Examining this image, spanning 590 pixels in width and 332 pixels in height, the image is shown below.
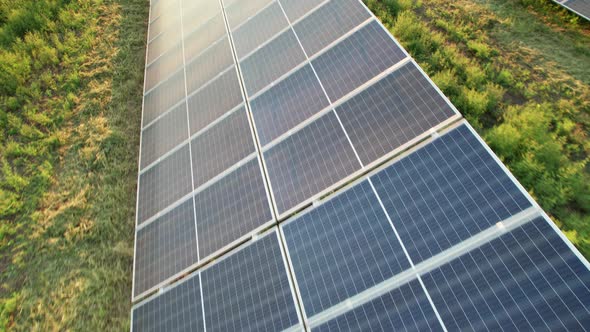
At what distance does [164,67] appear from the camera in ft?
38.8

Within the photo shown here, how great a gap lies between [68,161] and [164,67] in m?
4.47

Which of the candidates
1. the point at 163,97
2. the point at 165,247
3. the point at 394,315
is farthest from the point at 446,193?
the point at 163,97

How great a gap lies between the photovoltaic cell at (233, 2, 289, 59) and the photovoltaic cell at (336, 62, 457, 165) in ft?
13.5

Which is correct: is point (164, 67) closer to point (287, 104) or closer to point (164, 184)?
point (164, 184)

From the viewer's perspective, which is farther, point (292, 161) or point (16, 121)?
point (16, 121)

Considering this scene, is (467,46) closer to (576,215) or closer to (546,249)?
(576,215)

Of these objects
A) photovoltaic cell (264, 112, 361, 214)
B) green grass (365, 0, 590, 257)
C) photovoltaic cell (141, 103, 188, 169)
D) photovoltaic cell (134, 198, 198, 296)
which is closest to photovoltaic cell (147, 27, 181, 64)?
photovoltaic cell (141, 103, 188, 169)

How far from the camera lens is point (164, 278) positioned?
7078 millimetres

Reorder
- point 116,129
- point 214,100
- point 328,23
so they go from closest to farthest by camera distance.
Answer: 1. point 328,23
2. point 214,100
3. point 116,129

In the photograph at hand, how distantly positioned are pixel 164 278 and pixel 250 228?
2.27 metres

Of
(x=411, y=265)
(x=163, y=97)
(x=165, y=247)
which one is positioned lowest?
(x=411, y=265)

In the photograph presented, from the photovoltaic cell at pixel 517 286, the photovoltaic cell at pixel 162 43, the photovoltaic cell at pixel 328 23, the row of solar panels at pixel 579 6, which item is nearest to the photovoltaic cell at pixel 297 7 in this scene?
the photovoltaic cell at pixel 328 23

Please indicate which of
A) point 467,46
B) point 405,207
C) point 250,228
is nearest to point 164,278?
point 250,228

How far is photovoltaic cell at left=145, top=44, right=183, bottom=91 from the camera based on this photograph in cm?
1145
